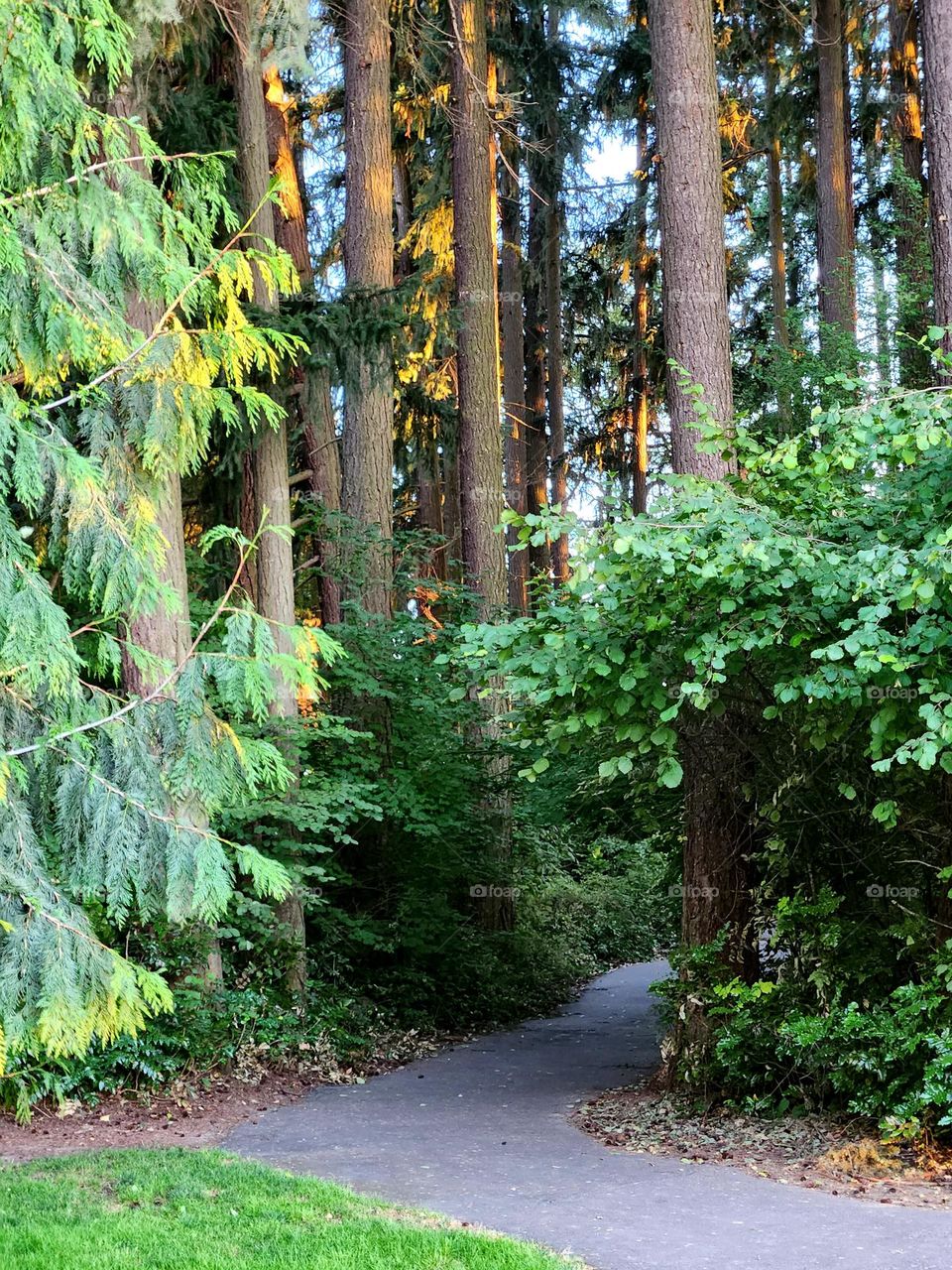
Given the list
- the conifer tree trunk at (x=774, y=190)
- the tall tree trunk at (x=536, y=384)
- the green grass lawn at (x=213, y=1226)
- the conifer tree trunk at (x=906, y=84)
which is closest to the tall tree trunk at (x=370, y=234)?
the conifer tree trunk at (x=774, y=190)

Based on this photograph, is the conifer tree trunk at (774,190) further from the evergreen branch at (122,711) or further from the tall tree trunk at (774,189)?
the evergreen branch at (122,711)


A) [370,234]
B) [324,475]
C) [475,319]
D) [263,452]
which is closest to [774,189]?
[475,319]

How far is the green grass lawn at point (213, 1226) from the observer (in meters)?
5.32

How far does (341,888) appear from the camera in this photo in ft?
42.9

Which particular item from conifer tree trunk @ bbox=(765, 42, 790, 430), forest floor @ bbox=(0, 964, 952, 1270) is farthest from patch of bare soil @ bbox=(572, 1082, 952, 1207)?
conifer tree trunk @ bbox=(765, 42, 790, 430)

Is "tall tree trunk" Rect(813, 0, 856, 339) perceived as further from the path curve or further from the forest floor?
the path curve

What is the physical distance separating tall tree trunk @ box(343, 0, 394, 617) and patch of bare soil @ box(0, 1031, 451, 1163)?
4.94 meters

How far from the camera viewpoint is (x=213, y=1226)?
5887mm

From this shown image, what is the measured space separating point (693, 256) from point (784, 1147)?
6.18 m

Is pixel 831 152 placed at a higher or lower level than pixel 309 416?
higher

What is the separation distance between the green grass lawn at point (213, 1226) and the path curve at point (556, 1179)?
450 millimetres

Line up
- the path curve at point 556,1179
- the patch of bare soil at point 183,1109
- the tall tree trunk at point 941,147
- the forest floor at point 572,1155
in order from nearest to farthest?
the path curve at point 556,1179, the forest floor at point 572,1155, the tall tree trunk at point 941,147, the patch of bare soil at point 183,1109

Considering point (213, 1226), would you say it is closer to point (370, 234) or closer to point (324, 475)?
point (324, 475)

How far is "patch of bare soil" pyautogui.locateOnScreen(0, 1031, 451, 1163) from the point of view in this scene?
8.30m
